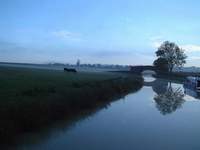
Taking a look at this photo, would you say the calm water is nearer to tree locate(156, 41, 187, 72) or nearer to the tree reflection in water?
the tree reflection in water

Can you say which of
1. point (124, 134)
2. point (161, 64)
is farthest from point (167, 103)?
point (161, 64)

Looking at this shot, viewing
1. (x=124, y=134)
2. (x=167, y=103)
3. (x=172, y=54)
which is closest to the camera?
(x=124, y=134)

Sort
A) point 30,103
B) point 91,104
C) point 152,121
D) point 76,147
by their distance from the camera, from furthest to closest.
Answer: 1. point 91,104
2. point 152,121
3. point 30,103
4. point 76,147

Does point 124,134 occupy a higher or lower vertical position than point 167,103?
higher

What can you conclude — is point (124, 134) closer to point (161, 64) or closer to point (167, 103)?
point (167, 103)

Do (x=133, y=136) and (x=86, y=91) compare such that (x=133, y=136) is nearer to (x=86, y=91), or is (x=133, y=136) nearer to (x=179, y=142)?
(x=179, y=142)

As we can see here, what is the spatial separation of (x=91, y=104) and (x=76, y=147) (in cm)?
1104

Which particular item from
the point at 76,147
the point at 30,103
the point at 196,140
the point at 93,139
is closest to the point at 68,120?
the point at 30,103

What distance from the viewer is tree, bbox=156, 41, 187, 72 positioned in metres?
114

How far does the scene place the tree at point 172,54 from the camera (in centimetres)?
11431

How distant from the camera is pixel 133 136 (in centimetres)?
1439

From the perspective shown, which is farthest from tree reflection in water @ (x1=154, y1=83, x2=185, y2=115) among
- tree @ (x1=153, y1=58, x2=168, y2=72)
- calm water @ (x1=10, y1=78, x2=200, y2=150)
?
tree @ (x1=153, y1=58, x2=168, y2=72)

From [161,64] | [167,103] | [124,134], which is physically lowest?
[167,103]

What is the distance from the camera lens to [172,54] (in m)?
114
